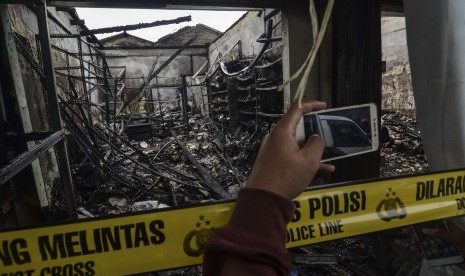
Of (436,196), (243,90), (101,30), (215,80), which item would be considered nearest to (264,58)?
(243,90)

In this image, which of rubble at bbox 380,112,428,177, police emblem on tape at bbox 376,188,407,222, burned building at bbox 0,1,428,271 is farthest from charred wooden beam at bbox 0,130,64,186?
rubble at bbox 380,112,428,177

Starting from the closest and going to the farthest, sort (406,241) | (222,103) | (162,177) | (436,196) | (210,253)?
(210,253) → (436,196) → (406,241) → (162,177) → (222,103)

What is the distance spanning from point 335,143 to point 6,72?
9.85ft

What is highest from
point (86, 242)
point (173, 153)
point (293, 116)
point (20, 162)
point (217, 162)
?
point (293, 116)

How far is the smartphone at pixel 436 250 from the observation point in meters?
1.31

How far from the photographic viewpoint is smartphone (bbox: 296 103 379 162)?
36.6 inches

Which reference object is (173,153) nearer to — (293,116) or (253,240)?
(293,116)

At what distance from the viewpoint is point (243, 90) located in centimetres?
815

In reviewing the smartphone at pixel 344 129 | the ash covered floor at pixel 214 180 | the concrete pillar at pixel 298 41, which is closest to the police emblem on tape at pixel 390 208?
the smartphone at pixel 344 129

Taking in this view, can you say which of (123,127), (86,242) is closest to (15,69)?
(86,242)

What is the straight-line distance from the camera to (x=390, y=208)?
3.89 feet

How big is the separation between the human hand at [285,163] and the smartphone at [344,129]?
21 cm

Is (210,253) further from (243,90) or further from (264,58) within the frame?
(243,90)

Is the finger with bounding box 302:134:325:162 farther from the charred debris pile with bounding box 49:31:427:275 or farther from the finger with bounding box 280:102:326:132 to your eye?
the charred debris pile with bounding box 49:31:427:275
